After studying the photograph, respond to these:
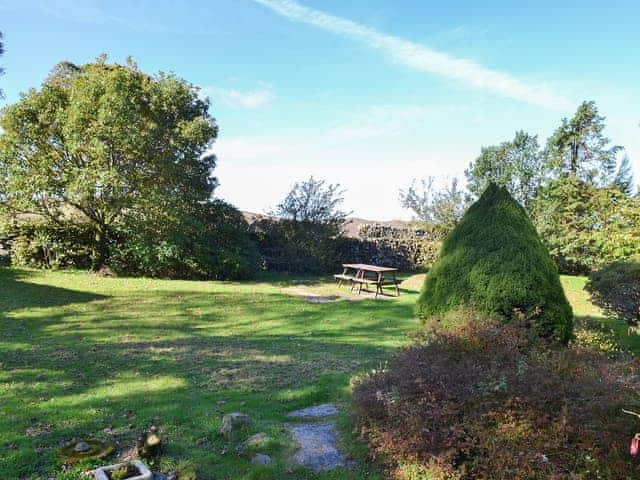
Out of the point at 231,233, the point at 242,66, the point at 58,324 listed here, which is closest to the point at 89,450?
the point at 58,324

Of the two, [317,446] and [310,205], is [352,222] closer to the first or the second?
[310,205]

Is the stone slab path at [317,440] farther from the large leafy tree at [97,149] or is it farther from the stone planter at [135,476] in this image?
the large leafy tree at [97,149]

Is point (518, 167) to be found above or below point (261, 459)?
above

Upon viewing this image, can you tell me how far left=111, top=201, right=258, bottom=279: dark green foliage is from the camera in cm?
1426

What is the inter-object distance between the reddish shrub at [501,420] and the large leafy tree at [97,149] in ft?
40.5

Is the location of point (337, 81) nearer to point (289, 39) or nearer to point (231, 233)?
point (289, 39)

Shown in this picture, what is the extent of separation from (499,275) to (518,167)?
55.4 ft

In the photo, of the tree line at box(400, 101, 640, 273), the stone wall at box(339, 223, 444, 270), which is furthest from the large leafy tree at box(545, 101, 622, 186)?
the stone wall at box(339, 223, 444, 270)

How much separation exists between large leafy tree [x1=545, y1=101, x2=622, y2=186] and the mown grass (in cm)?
1351

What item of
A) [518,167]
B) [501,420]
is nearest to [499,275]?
[501,420]

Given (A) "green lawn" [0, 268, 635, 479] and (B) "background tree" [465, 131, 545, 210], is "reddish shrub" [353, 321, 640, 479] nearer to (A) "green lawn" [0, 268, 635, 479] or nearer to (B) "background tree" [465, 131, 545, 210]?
(A) "green lawn" [0, 268, 635, 479]

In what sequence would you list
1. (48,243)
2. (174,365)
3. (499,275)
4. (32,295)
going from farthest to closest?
1. (48,243)
2. (32,295)
3. (174,365)
4. (499,275)

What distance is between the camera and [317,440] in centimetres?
360

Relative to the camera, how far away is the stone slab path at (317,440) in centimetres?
324
